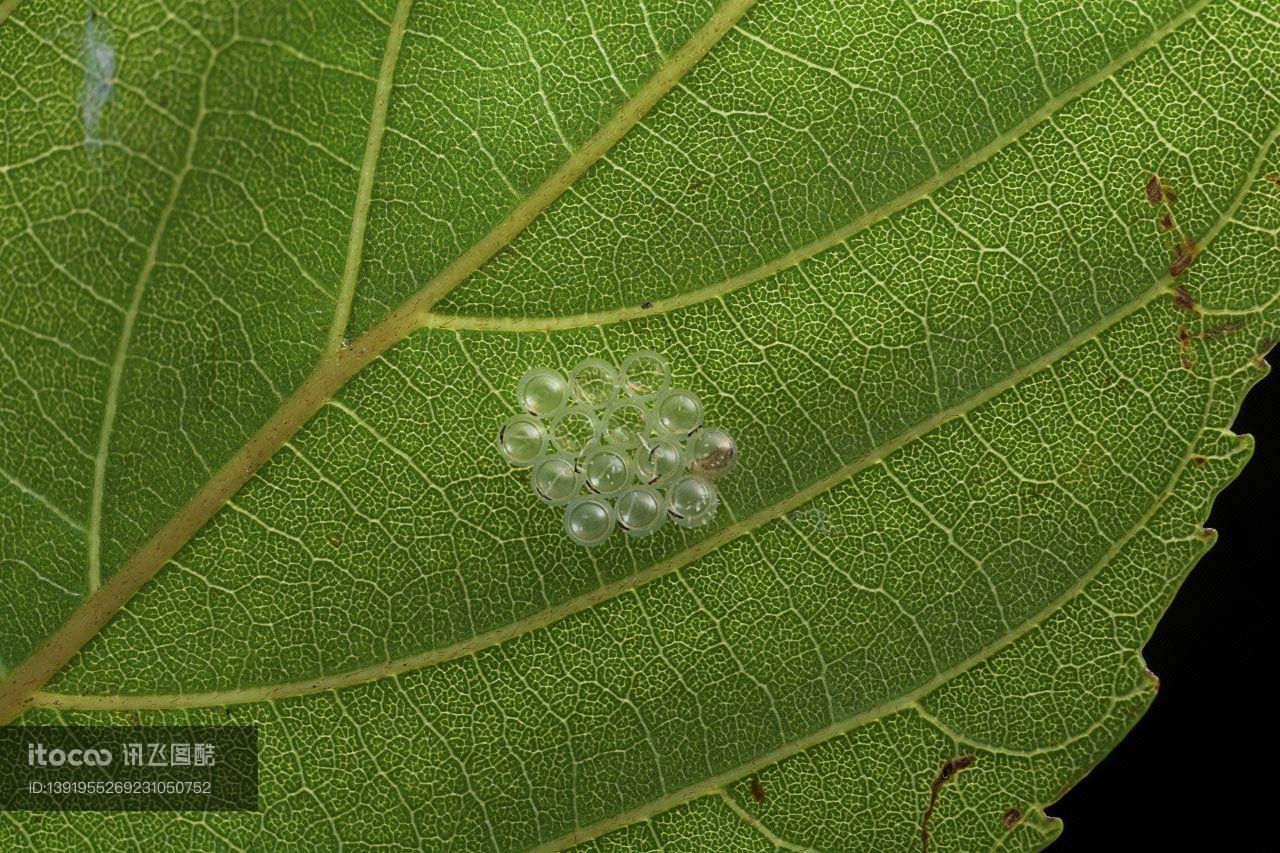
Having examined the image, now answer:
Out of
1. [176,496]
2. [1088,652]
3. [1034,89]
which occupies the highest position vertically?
[1034,89]

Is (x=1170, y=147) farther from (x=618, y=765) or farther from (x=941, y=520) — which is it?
(x=618, y=765)

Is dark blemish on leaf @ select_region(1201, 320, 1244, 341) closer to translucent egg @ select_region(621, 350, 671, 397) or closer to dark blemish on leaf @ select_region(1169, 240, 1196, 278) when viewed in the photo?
dark blemish on leaf @ select_region(1169, 240, 1196, 278)

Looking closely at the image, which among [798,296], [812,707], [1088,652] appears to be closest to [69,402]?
[798,296]

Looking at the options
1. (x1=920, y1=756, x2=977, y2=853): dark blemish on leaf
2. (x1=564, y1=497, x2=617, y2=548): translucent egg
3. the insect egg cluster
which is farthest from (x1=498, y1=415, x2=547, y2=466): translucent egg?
(x1=920, y1=756, x2=977, y2=853): dark blemish on leaf

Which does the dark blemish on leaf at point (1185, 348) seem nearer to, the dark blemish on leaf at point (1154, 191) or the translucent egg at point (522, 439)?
the dark blemish on leaf at point (1154, 191)

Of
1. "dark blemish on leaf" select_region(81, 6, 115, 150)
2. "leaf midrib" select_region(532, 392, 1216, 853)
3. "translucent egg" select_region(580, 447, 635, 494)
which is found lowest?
"leaf midrib" select_region(532, 392, 1216, 853)

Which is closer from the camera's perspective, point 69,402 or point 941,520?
point 69,402

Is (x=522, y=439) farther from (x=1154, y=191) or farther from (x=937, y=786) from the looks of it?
(x=1154, y=191)
